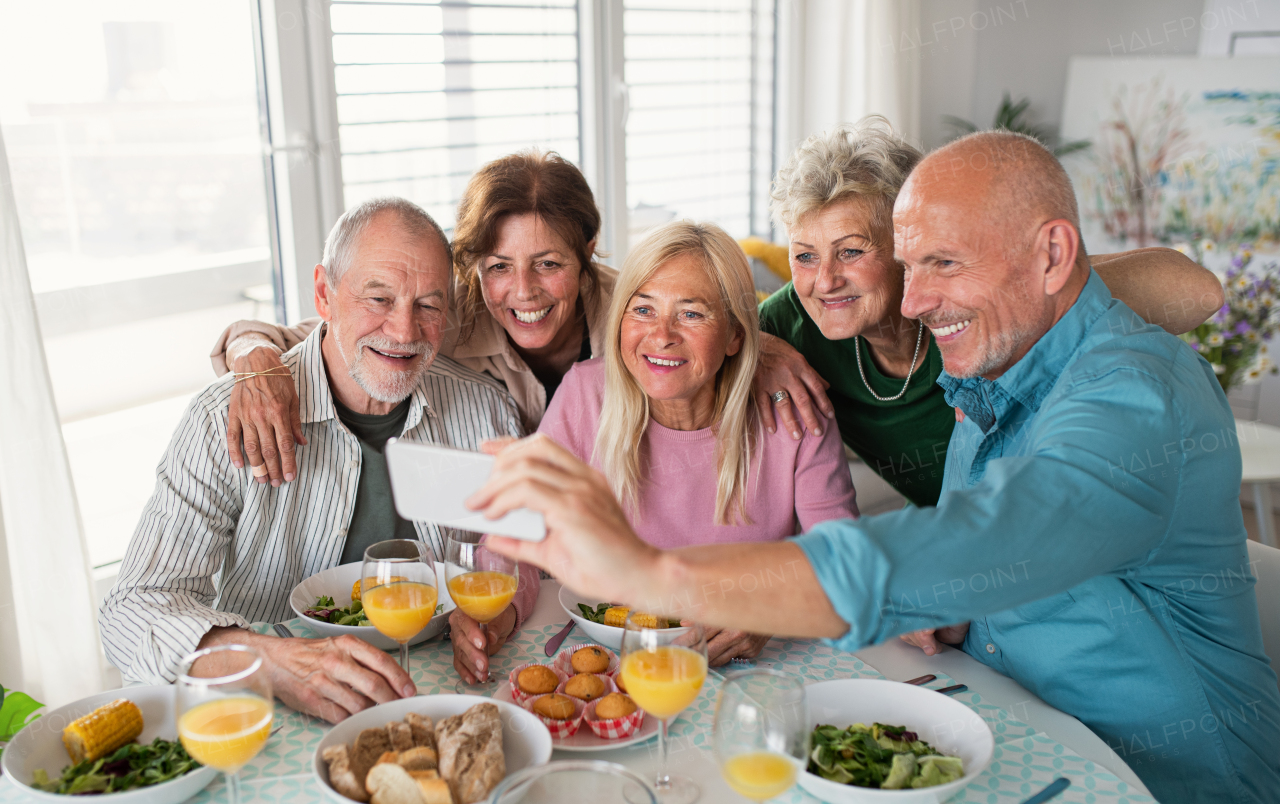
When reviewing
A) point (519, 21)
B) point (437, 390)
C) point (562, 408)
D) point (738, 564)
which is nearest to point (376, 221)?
point (437, 390)

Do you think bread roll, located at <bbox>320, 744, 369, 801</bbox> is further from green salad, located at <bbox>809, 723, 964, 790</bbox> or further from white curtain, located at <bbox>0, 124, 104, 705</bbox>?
white curtain, located at <bbox>0, 124, 104, 705</bbox>

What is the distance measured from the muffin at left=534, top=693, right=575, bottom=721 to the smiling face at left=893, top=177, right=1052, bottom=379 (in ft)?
2.76

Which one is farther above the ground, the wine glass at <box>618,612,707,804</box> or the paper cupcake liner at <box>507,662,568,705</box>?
the wine glass at <box>618,612,707,804</box>

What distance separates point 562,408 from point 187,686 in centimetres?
115

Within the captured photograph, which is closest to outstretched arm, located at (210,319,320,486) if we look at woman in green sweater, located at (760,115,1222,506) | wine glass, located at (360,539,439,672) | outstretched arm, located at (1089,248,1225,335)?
wine glass, located at (360,539,439,672)

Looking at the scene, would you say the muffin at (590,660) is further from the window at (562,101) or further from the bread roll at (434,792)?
the window at (562,101)

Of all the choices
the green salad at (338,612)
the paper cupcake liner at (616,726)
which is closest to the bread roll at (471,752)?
the paper cupcake liner at (616,726)

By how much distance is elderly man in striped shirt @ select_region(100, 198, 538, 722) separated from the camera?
176 centimetres

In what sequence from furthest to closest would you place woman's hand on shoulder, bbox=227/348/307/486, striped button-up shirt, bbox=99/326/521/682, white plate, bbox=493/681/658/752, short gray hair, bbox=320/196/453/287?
1. short gray hair, bbox=320/196/453/287
2. woman's hand on shoulder, bbox=227/348/307/486
3. striped button-up shirt, bbox=99/326/521/682
4. white plate, bbox=493/681/658/752

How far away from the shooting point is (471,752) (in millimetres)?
1156

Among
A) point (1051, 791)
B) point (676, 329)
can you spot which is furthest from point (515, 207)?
point (1051, 791)

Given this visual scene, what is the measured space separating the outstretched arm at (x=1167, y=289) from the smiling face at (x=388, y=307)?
4.43 feet

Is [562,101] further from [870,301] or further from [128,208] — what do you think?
[870,301]

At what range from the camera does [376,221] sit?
6.30 feet
